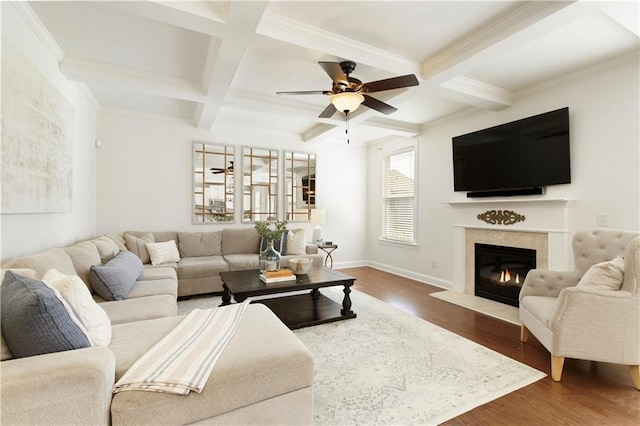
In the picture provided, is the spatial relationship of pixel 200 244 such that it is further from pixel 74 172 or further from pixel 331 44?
pixel 331 44

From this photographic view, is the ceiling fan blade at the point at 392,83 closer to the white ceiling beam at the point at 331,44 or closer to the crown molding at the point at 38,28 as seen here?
the white ceiling beam at the point at 331,44

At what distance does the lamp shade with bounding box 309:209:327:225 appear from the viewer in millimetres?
5570

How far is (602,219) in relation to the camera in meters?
3.01

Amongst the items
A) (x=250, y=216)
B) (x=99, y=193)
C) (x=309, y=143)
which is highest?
(x=309, y=143)

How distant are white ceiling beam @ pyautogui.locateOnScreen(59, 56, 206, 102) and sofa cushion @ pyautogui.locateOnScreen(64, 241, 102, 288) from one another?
5.56 feet

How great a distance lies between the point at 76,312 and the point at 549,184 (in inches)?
172

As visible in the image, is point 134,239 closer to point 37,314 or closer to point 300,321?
point 300,321

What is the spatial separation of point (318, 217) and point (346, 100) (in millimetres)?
3038

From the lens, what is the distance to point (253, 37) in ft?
7.61

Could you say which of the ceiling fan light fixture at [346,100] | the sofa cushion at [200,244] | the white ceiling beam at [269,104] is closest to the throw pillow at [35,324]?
the ceiling fan light fixture at [346,100]

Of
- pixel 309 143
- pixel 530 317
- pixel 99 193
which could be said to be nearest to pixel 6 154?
pixel 99 193

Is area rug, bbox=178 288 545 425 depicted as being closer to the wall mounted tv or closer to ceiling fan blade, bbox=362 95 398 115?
the wall mounted tv

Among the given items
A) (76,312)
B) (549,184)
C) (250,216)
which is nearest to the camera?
(76,312)

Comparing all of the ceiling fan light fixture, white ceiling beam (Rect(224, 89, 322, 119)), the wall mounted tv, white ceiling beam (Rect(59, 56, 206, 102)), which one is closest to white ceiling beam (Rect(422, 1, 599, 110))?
the wall mounted tv
